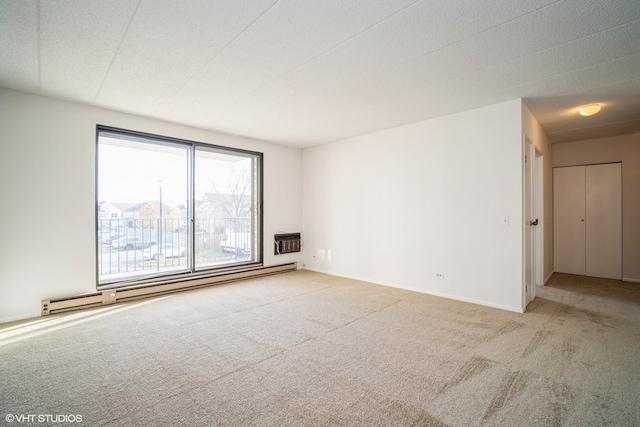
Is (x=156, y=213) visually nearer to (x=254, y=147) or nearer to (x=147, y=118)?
(x=147, y=118)

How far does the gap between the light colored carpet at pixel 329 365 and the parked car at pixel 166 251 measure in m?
1.02

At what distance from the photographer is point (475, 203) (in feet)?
12.8

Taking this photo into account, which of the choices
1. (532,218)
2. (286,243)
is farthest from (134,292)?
(532,218)

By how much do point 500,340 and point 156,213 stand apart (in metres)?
4.76

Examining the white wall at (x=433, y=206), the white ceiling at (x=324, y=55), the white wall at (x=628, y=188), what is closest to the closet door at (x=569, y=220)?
the white wall at (x=628, y=188)

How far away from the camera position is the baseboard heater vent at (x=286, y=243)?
5.82m

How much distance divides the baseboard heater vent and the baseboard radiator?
559 millimetres

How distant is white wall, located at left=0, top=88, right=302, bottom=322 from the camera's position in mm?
3254

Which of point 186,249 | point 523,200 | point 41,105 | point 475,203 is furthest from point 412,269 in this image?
point 41,105

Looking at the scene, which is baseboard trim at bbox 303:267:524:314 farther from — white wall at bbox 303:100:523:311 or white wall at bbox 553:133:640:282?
white wall at bbox 553:133:640:282

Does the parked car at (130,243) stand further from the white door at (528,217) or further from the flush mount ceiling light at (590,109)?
the flush mount ceiling light at (590,109)

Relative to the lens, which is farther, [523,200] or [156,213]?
[156,213]

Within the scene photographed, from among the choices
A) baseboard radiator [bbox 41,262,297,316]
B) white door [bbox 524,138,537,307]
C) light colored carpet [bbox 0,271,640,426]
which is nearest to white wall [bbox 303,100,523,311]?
white door [bbox 524,138,537,307]

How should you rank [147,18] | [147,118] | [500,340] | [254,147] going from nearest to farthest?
[147,18]
[500,340]
[147,118]
[254,147]
